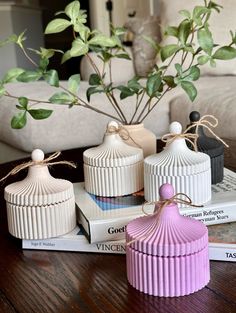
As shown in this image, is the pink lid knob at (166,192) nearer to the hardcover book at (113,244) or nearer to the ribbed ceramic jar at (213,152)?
the hardcover book at (113,244)

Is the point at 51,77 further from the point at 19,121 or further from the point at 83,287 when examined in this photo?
the point at 83,287

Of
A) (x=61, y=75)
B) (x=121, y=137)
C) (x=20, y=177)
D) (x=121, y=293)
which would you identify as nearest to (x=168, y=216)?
(x=121, y=293)

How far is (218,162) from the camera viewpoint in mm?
948

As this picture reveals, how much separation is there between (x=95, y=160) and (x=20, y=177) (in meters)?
0.35

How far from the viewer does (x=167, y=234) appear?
0.64 meters

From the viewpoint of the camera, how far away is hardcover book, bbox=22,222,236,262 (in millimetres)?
720

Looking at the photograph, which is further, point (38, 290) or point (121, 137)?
point (121, 137)

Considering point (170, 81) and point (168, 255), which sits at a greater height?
point (170, 81)

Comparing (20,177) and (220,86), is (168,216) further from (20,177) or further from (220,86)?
(220,86)

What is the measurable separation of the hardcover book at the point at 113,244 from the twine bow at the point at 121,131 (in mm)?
191

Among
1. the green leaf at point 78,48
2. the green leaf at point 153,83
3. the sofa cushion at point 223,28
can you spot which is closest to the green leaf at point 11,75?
the green leaf at point 78,48

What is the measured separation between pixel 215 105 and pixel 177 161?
45.0 inches

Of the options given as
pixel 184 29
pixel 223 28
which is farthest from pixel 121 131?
pixel 223 28

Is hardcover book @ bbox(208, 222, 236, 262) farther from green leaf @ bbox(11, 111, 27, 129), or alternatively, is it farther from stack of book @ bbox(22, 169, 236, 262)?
green leaf @ bbox(11, 111, 27, 129)
